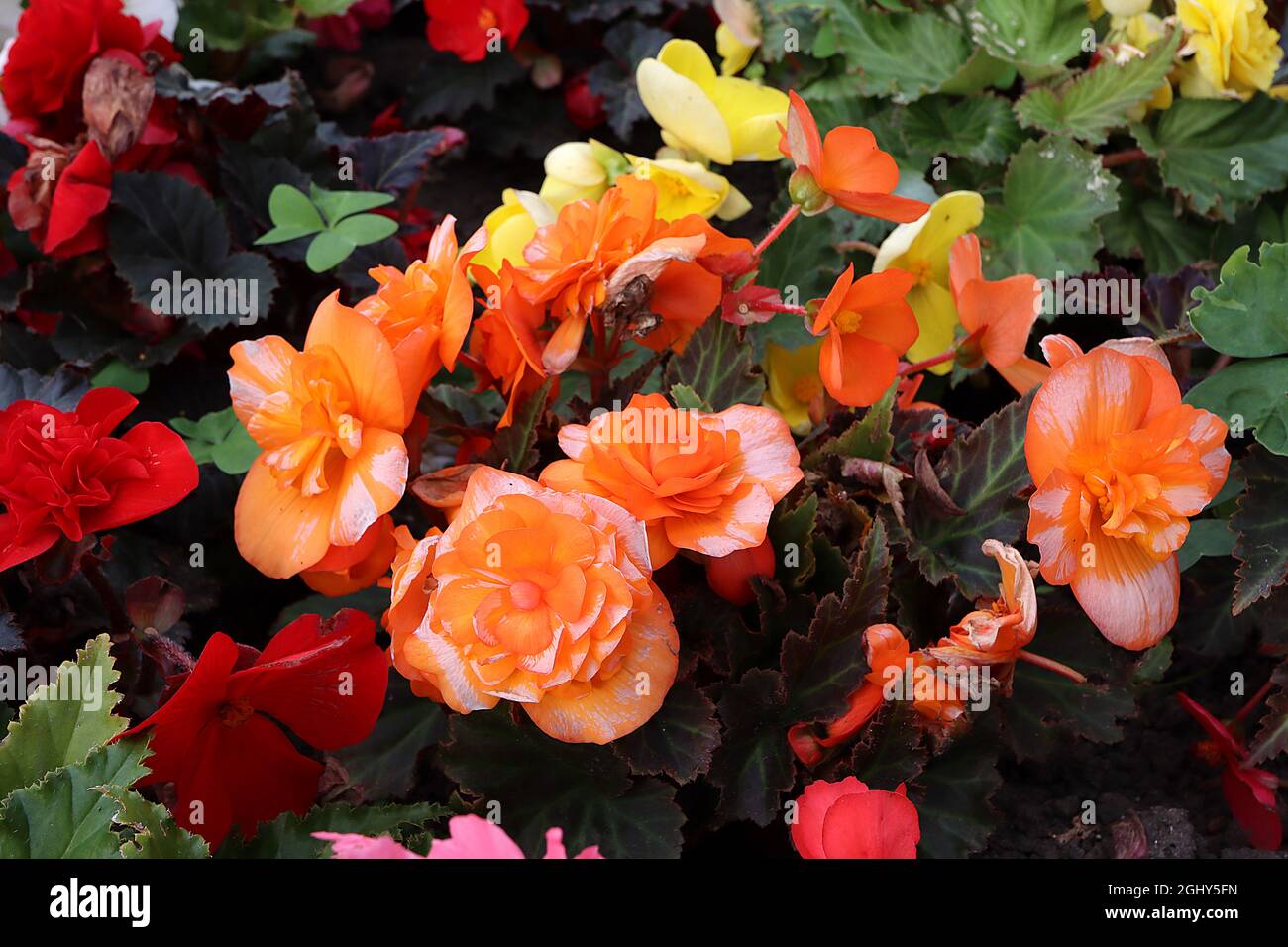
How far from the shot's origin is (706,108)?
1249 millimetres

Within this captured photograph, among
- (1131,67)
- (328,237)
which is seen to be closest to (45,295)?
(328,237)

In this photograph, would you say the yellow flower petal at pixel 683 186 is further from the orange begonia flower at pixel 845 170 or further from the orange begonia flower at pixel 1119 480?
the orange begonia flower at pixel 1119 480

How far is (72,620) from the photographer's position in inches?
42.8

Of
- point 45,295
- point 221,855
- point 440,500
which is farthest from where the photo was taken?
point 45,295

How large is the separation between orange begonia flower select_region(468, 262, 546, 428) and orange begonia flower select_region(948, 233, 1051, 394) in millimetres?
358

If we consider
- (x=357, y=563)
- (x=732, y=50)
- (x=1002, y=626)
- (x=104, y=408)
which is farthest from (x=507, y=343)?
(x=732, y=50)

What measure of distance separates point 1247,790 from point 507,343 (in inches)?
29.4

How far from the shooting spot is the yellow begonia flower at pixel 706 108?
1.25m

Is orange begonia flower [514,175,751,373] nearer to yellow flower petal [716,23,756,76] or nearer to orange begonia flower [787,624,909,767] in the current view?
orange begonia flower [787,624,909,767]

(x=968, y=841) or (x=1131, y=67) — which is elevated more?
(x=1131, y=67)

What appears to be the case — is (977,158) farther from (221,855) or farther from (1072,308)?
(221,855)

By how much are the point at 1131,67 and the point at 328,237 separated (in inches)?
36.8

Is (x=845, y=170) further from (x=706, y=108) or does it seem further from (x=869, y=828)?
(x=869, y=828)
